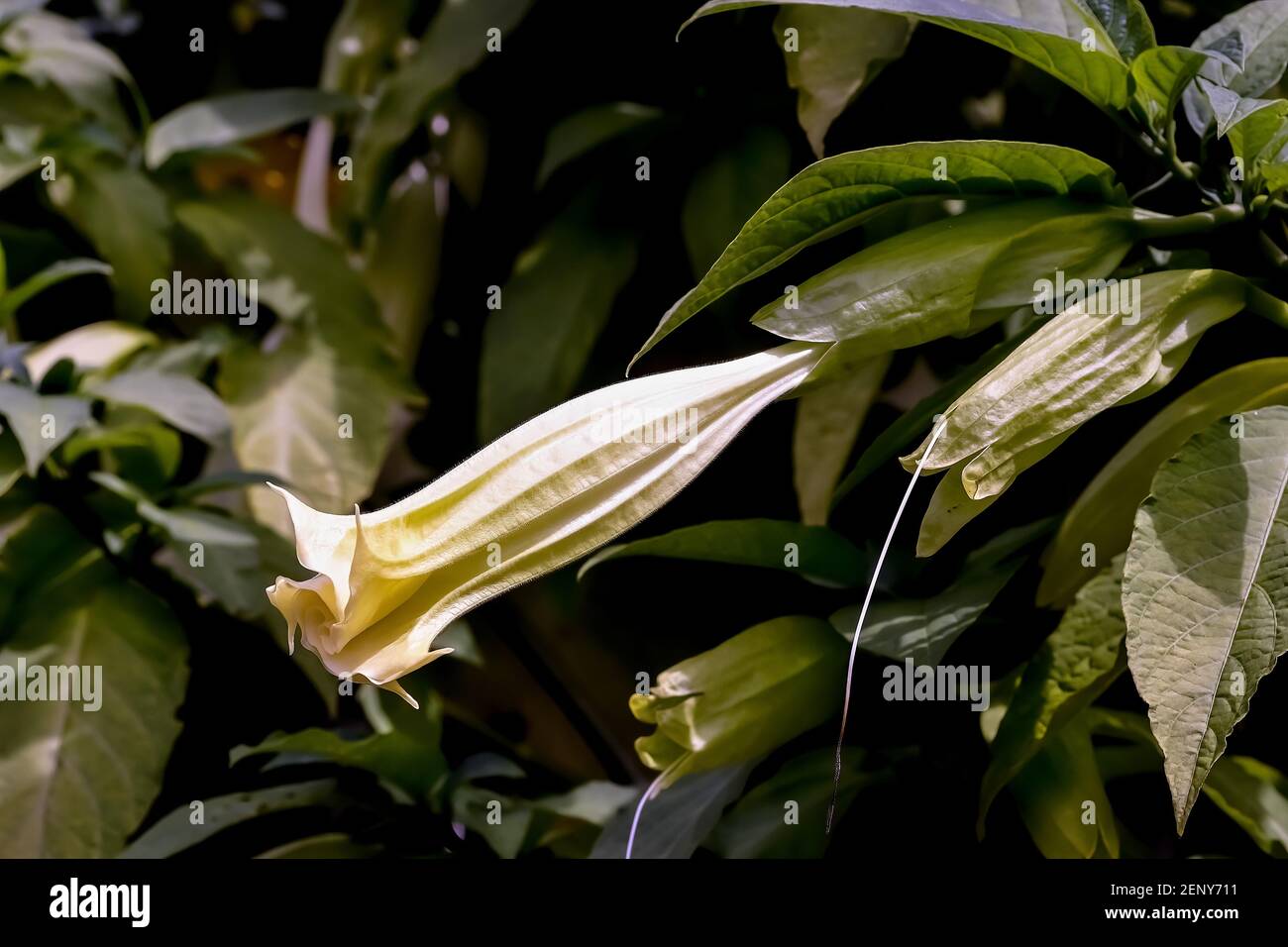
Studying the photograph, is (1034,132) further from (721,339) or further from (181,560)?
(181,560)

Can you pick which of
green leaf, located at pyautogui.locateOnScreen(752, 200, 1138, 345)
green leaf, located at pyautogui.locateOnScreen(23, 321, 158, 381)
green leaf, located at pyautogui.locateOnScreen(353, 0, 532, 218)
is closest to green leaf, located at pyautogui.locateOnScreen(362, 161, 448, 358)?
green leaf, located at pyautogui.locateOnScreen(353, 0, 532, 218)

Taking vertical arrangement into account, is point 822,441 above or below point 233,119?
below

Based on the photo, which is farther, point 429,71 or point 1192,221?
point 429,71

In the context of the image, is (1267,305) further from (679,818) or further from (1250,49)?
(679,818)

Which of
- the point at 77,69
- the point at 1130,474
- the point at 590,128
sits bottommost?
the point at 1130,474

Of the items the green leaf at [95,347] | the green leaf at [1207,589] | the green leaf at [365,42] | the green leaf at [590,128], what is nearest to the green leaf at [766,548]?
the green leaf at [1207,589]

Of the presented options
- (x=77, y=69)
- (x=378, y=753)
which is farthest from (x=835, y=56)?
(x=77, y=69)

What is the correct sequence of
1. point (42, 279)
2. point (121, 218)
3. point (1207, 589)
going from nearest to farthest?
point (1207, 589), point (42, 279), point (121, 218)
